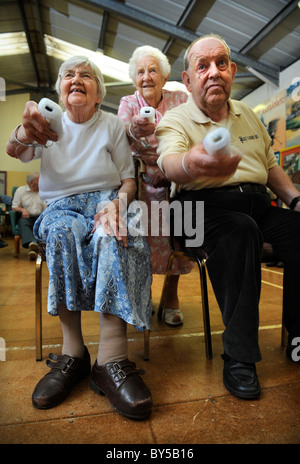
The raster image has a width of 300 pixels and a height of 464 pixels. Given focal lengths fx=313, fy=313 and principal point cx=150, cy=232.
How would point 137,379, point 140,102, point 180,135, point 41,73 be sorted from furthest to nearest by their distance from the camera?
point 41,73 → point 140,102 → point 180,135 → point 137,379

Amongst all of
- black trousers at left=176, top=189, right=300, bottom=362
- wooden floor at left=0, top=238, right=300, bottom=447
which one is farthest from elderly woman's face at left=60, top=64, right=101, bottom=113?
wooden floor at left=0, top=238, right=300, bottom=447

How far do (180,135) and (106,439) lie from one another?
40.2 inches

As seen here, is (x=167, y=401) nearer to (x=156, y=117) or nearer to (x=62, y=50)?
(x=156, y=117)

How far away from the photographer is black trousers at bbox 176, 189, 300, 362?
1.02 m

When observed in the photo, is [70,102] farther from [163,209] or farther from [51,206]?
[163,209]

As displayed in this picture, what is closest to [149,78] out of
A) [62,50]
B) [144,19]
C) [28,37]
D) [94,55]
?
[144,19]

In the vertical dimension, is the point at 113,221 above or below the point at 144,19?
below

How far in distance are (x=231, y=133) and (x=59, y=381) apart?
1124 millimetres

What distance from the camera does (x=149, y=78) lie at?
1.68 metres

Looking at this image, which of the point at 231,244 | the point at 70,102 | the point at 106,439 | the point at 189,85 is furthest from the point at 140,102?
the point at 106,439

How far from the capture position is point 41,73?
8.82 meters

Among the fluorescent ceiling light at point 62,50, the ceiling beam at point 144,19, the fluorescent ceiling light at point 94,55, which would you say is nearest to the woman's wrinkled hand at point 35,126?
the ceiling beam at point 144,19

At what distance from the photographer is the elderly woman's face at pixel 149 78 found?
5.50 feet

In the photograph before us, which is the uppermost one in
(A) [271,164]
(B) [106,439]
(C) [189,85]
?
(C) [189,85]
